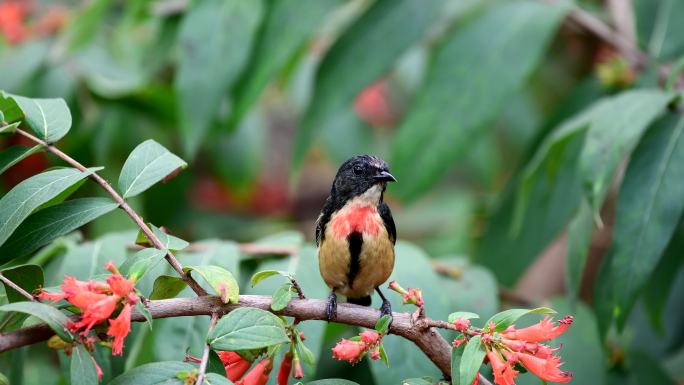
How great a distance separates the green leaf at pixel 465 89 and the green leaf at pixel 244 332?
2.29m

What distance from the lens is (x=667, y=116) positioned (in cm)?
333

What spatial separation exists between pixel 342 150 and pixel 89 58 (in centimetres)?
185

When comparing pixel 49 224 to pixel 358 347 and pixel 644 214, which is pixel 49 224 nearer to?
pixel 358 347

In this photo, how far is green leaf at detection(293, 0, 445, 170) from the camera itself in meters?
4.38

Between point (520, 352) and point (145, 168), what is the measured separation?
1066 mm

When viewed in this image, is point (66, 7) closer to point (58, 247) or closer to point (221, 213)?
point (221, 213)

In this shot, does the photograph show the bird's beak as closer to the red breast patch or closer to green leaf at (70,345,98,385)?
the red breast patch

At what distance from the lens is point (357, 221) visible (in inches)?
119

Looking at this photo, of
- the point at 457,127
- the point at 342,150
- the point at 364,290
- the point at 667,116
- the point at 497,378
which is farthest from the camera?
the point at 342,150

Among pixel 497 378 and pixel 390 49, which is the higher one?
pixel 390 49

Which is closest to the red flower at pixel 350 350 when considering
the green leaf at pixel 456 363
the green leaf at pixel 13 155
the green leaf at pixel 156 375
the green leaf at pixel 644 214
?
the green leaf at pixel 456 363

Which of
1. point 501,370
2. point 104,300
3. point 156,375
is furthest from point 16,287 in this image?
point 501,370

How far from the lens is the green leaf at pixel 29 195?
205cm

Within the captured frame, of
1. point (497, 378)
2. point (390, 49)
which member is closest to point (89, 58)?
point (390, 49)
